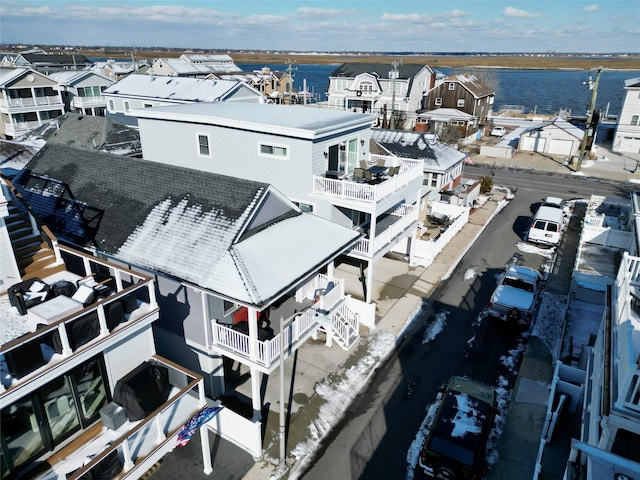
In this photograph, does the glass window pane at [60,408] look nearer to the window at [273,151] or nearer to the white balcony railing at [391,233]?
the white balcony railing at [391,233]

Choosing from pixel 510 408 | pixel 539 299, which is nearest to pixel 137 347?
pixel 510 408

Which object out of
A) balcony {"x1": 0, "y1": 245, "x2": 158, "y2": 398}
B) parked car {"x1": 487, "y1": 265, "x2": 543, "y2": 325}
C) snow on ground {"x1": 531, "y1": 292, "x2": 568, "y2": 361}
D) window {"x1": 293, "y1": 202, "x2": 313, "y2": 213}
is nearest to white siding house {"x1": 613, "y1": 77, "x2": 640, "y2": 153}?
snow on ground {"x1": 531, "y1": 292, "x2": 568, "y2": 361}

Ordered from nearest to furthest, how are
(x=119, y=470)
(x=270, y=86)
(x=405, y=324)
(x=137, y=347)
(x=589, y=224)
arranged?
(x=119, y=470)
(x=137, y=347)
(x=405, y=324)
(x=589, y=224)
(x=270, y=86)

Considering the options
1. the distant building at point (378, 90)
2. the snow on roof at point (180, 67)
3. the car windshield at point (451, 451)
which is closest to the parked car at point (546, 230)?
the car windshield at point (451, 451)

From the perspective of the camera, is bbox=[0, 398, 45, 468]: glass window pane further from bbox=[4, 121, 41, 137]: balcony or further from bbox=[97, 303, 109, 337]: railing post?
bbox=[4, 121, 41, 137]: balcony

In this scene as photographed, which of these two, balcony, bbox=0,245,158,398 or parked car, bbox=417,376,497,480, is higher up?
balcony, bbox=0,245,158,398

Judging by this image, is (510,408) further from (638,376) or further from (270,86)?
(270,86)
